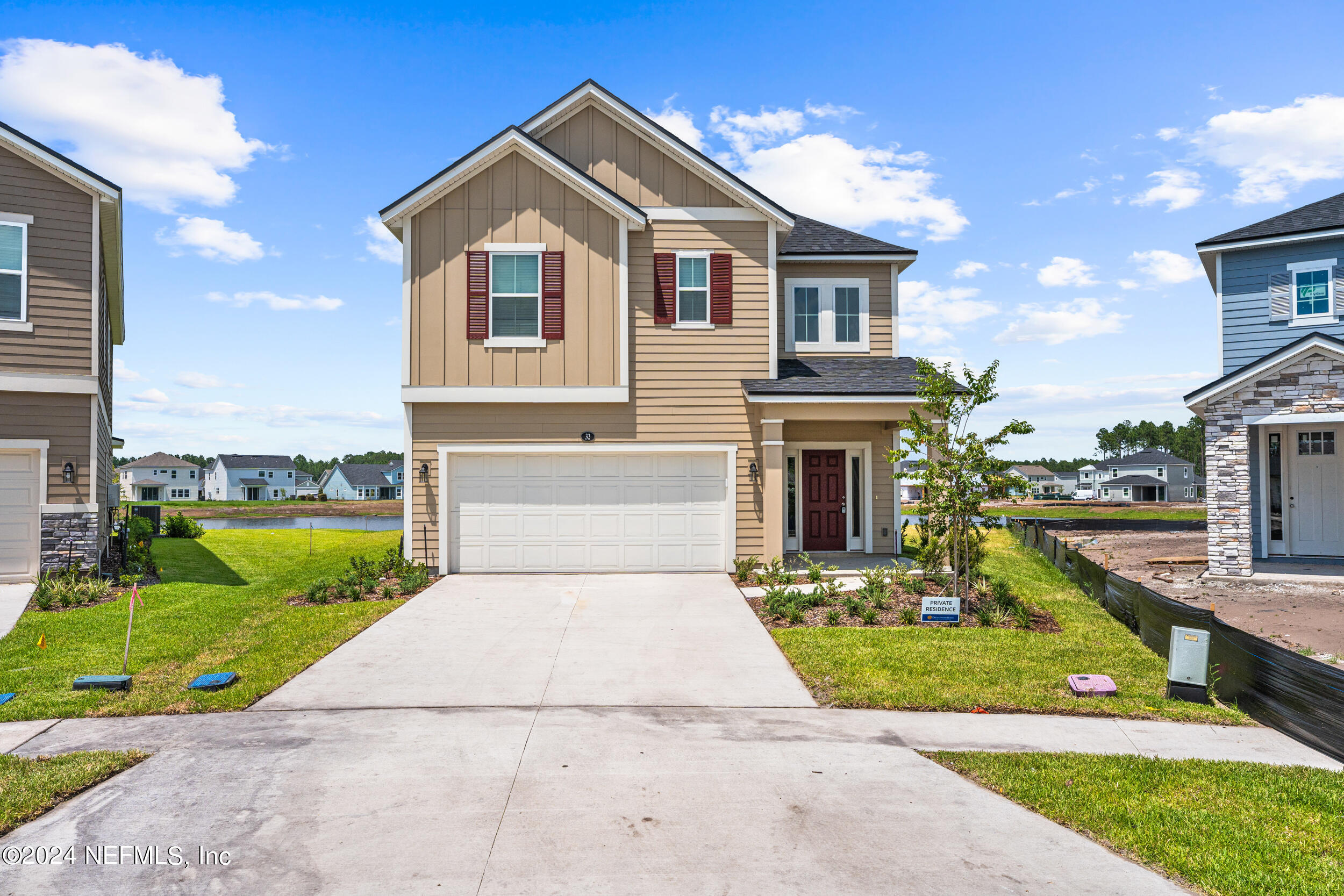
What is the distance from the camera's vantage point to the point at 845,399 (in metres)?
14.2

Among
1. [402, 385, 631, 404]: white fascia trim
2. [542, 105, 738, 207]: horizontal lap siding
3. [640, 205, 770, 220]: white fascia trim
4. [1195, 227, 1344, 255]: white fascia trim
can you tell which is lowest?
[402, 385, 631, 404]: white fascia trim

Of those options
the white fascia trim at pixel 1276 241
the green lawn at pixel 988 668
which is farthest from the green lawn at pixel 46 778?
the white fascia trim at pixel 1276 241

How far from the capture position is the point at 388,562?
14602 mm

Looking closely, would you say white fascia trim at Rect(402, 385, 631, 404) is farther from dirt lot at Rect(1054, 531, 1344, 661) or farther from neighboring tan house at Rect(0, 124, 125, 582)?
dirt lot at Rect(1054, 531, 1344, 661)

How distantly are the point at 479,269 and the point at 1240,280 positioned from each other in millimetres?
15487

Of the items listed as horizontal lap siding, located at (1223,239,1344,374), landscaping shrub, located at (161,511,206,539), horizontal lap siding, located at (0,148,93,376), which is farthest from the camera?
landscaping shrub, located at (161,511,206,539)

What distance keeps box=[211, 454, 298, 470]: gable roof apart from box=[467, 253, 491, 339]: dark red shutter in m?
96.3

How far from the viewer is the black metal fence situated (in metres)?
6.28

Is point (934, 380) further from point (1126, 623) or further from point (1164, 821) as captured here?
point (1164, 821)

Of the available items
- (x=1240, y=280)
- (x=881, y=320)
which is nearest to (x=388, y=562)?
(x=881, y=320)

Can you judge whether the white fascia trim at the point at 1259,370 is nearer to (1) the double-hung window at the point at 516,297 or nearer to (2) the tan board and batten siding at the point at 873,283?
(2) the tan board and batten siding at the point at 873,283

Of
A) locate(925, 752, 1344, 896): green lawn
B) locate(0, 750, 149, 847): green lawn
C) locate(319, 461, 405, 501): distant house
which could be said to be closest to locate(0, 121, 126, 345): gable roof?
locate(0, 750, 149, 847): green lawn

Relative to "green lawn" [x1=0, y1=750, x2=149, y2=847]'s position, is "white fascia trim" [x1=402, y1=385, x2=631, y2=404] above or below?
above

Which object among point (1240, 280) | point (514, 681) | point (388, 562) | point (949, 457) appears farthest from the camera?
point (1240, 280)
